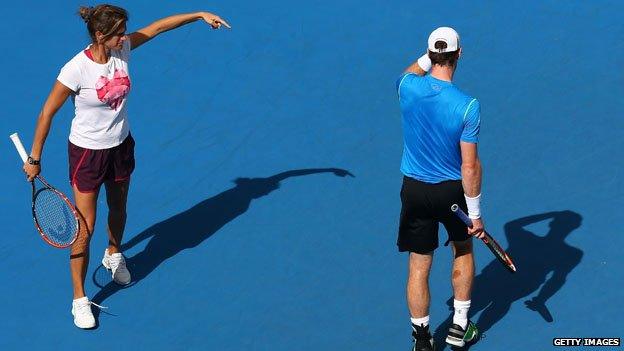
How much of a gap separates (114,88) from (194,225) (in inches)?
61.6

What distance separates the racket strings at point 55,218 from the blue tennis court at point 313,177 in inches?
20.9

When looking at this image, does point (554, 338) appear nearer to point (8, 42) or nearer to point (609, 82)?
point (609, 82)

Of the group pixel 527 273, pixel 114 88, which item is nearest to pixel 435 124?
pixel 527 273

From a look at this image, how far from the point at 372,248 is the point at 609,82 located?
2.87 meters

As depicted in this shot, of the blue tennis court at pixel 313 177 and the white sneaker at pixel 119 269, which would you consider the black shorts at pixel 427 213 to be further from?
the white sneaker at pixel 119 269

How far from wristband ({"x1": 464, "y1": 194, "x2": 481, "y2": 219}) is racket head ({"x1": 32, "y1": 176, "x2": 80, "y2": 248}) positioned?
2.40m

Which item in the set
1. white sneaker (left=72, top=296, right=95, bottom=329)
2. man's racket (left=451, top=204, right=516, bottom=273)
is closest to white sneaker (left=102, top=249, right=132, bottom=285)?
white sneaker (left=72, top=296, right=95, bottom=329)

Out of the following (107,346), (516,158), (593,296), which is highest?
(516,158)

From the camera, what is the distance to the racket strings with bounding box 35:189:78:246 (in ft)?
22.6

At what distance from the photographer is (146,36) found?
711 centimetres

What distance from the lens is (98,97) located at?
668 cm

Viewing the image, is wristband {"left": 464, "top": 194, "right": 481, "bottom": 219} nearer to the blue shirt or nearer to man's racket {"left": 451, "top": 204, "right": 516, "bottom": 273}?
man's racket {"left": 451, "top": 204, "right": 516, "bottom": 273}

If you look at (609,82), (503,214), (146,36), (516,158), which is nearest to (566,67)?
(609,82)

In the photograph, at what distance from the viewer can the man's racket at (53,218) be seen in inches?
270
